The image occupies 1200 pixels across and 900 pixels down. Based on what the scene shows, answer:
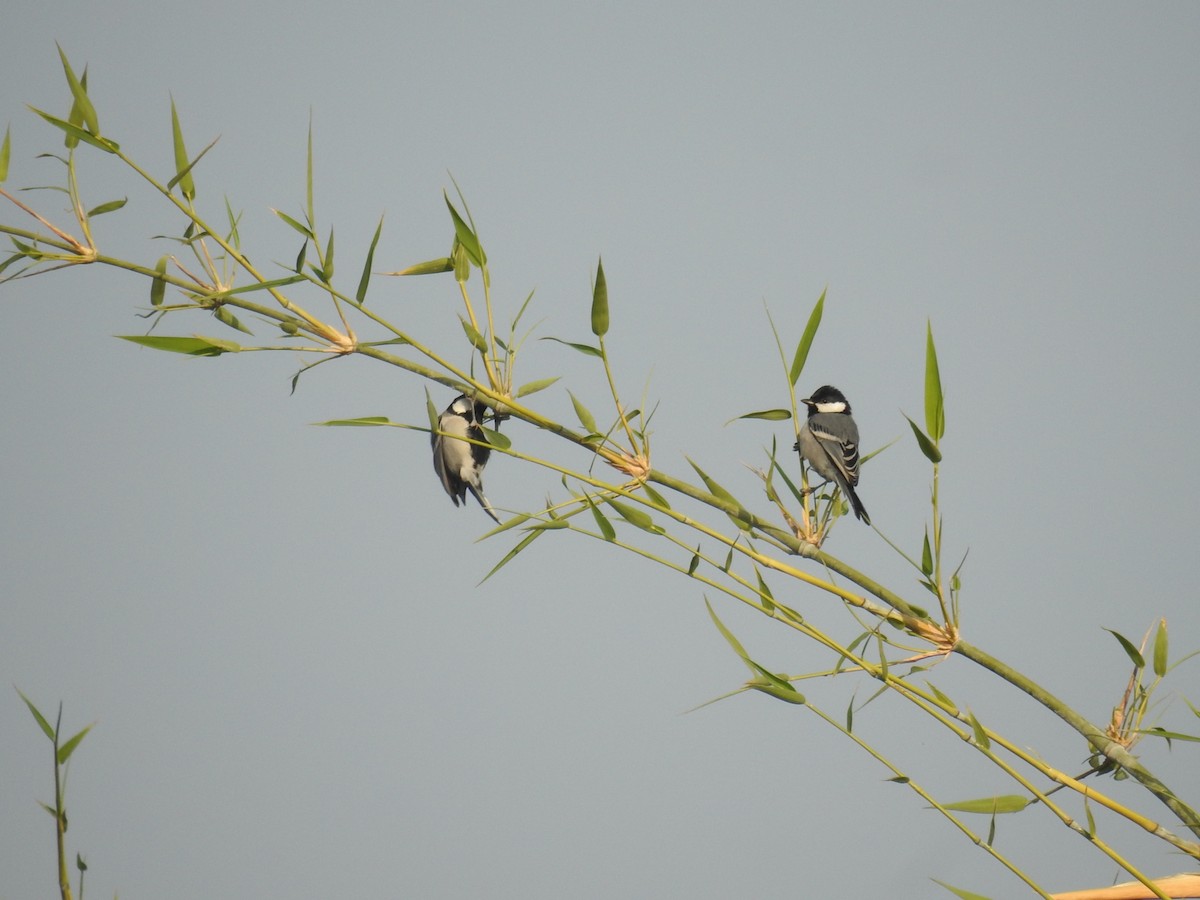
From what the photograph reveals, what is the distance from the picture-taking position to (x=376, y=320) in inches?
48.4

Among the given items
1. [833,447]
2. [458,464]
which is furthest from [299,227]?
[458,464]

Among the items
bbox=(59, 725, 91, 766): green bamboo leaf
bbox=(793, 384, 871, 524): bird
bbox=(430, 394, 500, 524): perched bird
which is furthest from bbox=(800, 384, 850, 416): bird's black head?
bbox=(59, 725, 91, 766): green bamboo leaf

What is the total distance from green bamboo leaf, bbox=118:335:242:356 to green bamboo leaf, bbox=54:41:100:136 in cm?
30

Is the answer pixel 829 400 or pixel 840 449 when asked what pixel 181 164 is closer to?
pixel 840 449

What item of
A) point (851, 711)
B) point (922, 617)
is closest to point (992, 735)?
point (922, 617)

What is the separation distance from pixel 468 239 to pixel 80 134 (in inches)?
20.3

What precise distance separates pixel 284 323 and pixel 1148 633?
105 cm

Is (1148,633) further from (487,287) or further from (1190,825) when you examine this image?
(487,287)

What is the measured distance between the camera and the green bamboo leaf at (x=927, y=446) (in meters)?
1.17

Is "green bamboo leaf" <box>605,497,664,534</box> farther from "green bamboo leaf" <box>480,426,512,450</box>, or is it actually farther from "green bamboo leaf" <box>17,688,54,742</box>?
"green bamboo leaf" <box>17,688,54,742</box>

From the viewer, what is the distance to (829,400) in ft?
18.0

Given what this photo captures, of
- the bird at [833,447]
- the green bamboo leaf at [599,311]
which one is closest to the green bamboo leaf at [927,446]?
the green bamboo leaf at [599,311]

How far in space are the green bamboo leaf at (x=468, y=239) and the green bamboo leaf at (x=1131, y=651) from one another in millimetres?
882

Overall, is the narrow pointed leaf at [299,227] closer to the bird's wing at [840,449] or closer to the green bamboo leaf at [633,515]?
the green bamboo leaf at [633,515]
